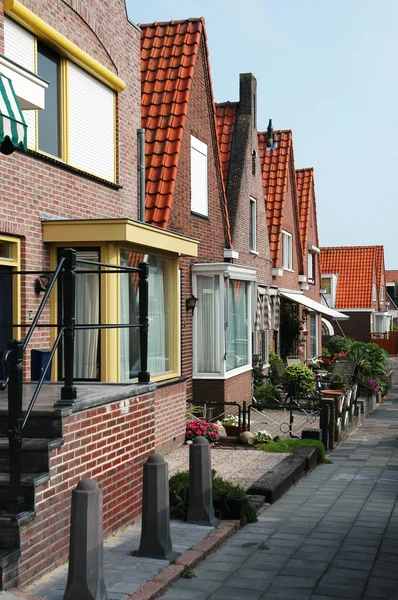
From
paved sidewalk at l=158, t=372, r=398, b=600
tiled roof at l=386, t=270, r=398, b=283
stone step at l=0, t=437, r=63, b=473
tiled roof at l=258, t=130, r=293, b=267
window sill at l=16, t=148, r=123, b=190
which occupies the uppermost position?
tiled roof at l=386, t=270, r=398, b=283

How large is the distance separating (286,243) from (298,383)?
9.13 m

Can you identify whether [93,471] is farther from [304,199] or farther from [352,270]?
[352,270]

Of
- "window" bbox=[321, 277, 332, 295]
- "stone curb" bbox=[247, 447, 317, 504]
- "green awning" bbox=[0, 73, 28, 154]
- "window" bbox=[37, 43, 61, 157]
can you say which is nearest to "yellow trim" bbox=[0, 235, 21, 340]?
"window" bbox=[37, 43, 61, 157]

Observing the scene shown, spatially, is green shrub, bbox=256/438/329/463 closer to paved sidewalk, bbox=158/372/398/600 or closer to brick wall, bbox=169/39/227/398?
paved sidewalk, bbox=158/372/398/600

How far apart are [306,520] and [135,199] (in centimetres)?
659

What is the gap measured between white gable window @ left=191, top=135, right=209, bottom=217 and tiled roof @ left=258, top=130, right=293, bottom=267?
9024mm

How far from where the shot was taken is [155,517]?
23.3ft

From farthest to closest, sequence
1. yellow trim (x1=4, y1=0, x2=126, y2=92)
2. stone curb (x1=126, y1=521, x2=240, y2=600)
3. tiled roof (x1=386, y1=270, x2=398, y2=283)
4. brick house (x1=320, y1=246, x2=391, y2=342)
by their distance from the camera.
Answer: tiled roof (x1=386, y1=270, x2=398, y2=283) → brick house (x1=320, y1=246, x2=391, y2=342) → yellow trim (x1=4, y1=0, x2=126, y2=92) → stone curb (x1=126, y1=521, x2=240, y2=600)

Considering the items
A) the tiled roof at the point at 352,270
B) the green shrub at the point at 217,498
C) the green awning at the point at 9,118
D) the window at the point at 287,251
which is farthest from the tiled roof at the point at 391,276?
the green awning at the point at 9,118

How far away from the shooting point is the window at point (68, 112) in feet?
34.3

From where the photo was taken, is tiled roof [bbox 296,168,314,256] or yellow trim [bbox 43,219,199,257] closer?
yellow trim [bbox 43,219,199,257]

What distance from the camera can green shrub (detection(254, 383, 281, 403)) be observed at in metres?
20.4

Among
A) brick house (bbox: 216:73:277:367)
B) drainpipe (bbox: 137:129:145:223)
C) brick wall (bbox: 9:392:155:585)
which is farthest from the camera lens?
brick house (bbox: 216:73:277:367)

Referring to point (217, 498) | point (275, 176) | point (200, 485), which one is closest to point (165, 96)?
point (217, 498)
